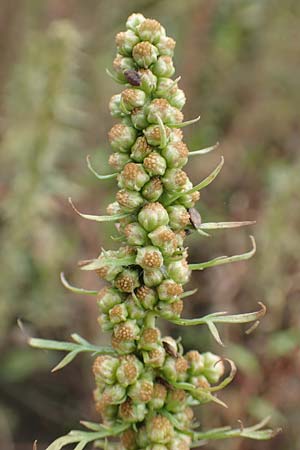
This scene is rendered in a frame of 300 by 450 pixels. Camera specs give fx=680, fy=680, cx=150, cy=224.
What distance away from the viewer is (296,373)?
3570mm

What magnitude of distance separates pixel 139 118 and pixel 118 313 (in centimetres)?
46

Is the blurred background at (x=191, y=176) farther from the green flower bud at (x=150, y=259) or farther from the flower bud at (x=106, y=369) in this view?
the green flower bud at (x=150, y=259)

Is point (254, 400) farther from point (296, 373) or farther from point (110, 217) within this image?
point (110, 217)

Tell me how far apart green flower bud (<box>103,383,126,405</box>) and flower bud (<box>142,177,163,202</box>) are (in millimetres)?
461

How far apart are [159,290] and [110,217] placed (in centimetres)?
21

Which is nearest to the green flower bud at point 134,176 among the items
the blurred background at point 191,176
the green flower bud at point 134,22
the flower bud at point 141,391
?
the green flower bud at point 134,22

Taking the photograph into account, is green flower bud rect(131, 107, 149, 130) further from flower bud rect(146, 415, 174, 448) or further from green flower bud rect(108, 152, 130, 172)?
flower bud rect(146, 415, 174, 448)

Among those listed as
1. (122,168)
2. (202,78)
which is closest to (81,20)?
(202,78)

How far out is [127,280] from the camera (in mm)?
1622

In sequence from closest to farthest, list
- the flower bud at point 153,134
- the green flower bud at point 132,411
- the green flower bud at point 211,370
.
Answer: the flower bud at point 153,134 → the green flower bud at point 132,411 → the green flower bud at point 211,370

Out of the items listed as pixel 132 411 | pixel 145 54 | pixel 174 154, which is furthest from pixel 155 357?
pixel 145 54

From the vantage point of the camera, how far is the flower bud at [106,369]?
1.63 m

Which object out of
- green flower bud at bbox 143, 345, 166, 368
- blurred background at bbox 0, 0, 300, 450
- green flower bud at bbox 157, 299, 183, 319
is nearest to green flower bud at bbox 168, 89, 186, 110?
green flower bud at bbox 157, 299, 183, 319

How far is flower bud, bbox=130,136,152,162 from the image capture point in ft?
5.19
